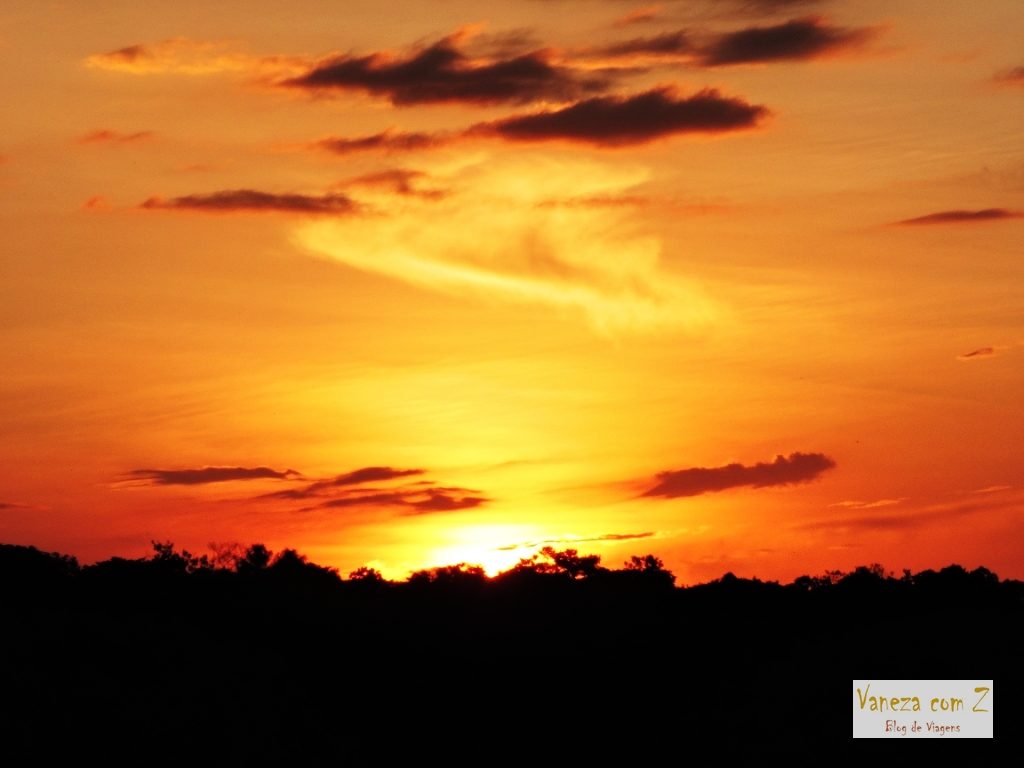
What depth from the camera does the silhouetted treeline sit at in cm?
6606

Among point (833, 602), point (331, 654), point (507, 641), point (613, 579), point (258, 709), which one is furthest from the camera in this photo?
point (613, 579)

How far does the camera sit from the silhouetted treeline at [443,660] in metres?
66.1

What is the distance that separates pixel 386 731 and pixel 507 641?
51.2ft

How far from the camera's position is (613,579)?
12138 centimetres

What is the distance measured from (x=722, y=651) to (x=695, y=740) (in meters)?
16.9

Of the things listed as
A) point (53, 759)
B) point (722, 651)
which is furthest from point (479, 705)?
point (53, 759)

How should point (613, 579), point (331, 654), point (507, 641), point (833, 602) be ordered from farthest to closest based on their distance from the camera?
point (613, 579) → point (833, 602) → point (507, 641) → point (331, 654)

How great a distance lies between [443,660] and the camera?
86250 millimetres

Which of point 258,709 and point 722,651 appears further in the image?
point 722,651

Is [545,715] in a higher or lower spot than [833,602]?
lower

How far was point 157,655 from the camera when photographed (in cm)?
7188

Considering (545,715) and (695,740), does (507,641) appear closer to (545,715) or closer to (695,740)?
(545,715)

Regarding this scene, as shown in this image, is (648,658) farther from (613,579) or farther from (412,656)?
(613,579)


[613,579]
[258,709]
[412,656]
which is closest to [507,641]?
[412,656]
